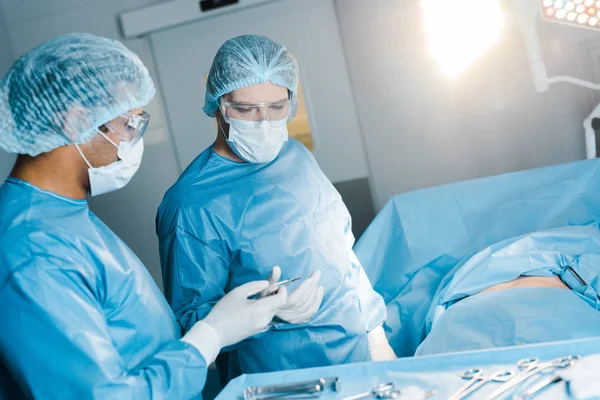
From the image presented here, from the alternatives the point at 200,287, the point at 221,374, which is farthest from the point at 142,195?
the point at 200,287

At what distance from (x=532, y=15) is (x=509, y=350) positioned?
162 centimetres

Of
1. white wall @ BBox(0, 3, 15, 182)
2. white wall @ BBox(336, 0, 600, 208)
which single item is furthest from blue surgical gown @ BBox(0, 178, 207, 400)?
white wall @ BBox(0, 3, 15, 182)

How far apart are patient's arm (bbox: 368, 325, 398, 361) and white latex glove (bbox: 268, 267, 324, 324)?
1.21ft

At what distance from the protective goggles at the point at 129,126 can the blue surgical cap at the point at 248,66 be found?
43cm

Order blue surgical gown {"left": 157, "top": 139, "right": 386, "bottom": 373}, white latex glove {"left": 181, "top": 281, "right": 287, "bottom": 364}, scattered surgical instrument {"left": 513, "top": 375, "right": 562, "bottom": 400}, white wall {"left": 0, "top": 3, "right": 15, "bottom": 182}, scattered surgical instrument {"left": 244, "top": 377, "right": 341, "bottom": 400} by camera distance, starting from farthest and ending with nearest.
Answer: white wall {"left": 0, "top": 3, "right": 15, "bottom": 182}, blue surgical gown {"left": 157, "top": 139, "right": 386, "bottom": 373}, white latex glove {"left": 181, "top": 281, "right": 287, "bottom": 364}, scattered surgical instrument {"left": 244, "top": 377, "right": 341, "bottom": 400}, scattered surgical instrument {"left": 513, "top": 375, "right": 562, "bottom": 400}

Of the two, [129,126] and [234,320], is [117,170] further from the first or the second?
[234,320]

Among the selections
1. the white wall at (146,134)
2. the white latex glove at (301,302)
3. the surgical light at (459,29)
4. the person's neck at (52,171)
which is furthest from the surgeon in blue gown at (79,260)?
the white wall at (146,134)

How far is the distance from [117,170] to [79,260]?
0.18m

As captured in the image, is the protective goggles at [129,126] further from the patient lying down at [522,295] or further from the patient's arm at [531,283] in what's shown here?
the patient's arm at [531,283]

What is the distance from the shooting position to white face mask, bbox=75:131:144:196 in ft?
3.33

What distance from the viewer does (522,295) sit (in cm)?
139

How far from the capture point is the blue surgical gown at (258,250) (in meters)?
1.37

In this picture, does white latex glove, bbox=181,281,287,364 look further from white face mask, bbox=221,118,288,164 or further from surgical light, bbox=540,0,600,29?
surgical light, bbox=540,0,600,29

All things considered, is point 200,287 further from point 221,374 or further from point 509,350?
point 509,350
